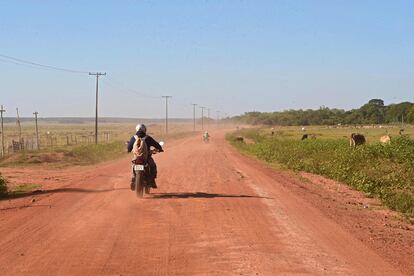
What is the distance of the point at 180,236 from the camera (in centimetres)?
915

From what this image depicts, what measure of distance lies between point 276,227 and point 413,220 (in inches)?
171

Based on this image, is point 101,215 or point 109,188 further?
point 109,188

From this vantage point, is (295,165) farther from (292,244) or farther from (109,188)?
(292,244)

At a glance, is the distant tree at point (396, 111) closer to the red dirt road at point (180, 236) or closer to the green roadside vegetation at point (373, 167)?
the green roadside vegetation at point (373, 167)

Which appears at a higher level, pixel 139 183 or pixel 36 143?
pixel 139 183

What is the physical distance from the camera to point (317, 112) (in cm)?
16738

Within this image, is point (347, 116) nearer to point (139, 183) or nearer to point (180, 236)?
point (139, 183)

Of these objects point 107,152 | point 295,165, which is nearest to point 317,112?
point 107,152

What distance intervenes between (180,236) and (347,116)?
456 feet

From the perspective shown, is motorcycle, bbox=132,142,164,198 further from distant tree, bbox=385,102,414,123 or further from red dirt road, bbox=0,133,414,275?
distant tree, bbox=385,102,414,123

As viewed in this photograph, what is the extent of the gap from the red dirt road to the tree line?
91465 mm

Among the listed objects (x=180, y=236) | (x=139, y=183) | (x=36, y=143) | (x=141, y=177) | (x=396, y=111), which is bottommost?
(x=36, y=143)

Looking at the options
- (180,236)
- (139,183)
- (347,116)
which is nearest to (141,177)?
(139,183)

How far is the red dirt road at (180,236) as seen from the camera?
7.29m
